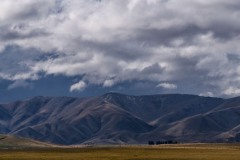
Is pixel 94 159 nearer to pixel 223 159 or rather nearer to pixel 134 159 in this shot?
pixel 134 159

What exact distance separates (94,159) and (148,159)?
68.4 ft

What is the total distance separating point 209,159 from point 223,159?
5.26m

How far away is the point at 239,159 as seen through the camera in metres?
173

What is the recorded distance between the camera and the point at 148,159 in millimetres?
178875

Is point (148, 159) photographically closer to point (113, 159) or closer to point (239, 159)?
point (113, 159)

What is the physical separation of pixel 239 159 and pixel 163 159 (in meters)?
28.3

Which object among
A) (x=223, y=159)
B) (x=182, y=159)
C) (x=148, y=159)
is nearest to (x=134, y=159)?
(x=148, y=159)

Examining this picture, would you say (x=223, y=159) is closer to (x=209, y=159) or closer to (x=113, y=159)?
(x=209, y=159)

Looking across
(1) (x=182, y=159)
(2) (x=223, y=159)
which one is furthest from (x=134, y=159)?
(2) (x=223, y=159)

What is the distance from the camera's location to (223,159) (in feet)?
587

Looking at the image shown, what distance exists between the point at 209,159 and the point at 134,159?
94.3ft

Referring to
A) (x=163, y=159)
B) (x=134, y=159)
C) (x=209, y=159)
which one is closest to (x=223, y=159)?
(x=209, y=159)

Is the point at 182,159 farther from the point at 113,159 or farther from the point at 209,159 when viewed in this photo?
the point at 113,159

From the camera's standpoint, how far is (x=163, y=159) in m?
181
